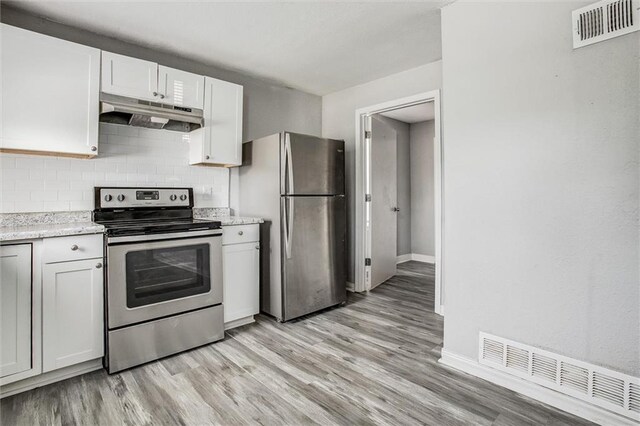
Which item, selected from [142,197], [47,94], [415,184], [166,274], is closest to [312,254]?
[166,274]

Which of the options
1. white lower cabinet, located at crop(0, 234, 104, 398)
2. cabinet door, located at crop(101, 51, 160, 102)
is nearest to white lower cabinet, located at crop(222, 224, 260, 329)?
white lower cabinet, located at crop(0, 234, 104, 398)

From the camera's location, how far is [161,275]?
2307mm

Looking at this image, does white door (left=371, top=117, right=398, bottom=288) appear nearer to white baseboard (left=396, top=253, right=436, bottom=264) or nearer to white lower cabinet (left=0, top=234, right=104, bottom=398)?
white baseboard (left=396, top=253, right=436, bottom=264)

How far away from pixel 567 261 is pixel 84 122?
312cm

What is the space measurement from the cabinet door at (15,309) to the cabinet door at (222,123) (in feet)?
4.83

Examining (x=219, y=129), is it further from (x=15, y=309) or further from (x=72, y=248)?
(x=15, y=309)

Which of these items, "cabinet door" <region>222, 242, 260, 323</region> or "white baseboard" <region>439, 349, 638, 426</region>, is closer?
"white baseboard" <region>439, 349, 638, 426</region>

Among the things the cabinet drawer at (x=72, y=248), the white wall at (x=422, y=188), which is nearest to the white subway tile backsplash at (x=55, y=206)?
the cabinet drawer at (x=72, y=248)

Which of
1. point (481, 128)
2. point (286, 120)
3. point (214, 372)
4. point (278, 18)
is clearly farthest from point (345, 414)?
point (286, 120)

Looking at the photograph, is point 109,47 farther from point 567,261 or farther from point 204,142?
point 567,261

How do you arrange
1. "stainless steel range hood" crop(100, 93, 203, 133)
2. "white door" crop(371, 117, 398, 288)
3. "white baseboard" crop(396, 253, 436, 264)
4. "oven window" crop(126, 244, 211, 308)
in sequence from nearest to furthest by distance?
1. "oven window" crop(126, 244, 211, 308)
2. "stainless steel range hood" crop(100, 93, 203, 133)
3. "white door" crop(371, 117, 398, 288)
4. "white baseboard" crop(396, 253, 436, 264)

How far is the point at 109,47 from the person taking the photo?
8.68 feet

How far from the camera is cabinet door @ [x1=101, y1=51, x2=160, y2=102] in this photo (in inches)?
93.1

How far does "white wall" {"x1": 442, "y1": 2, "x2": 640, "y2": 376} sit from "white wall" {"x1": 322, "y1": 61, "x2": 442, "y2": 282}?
110 centimetres
